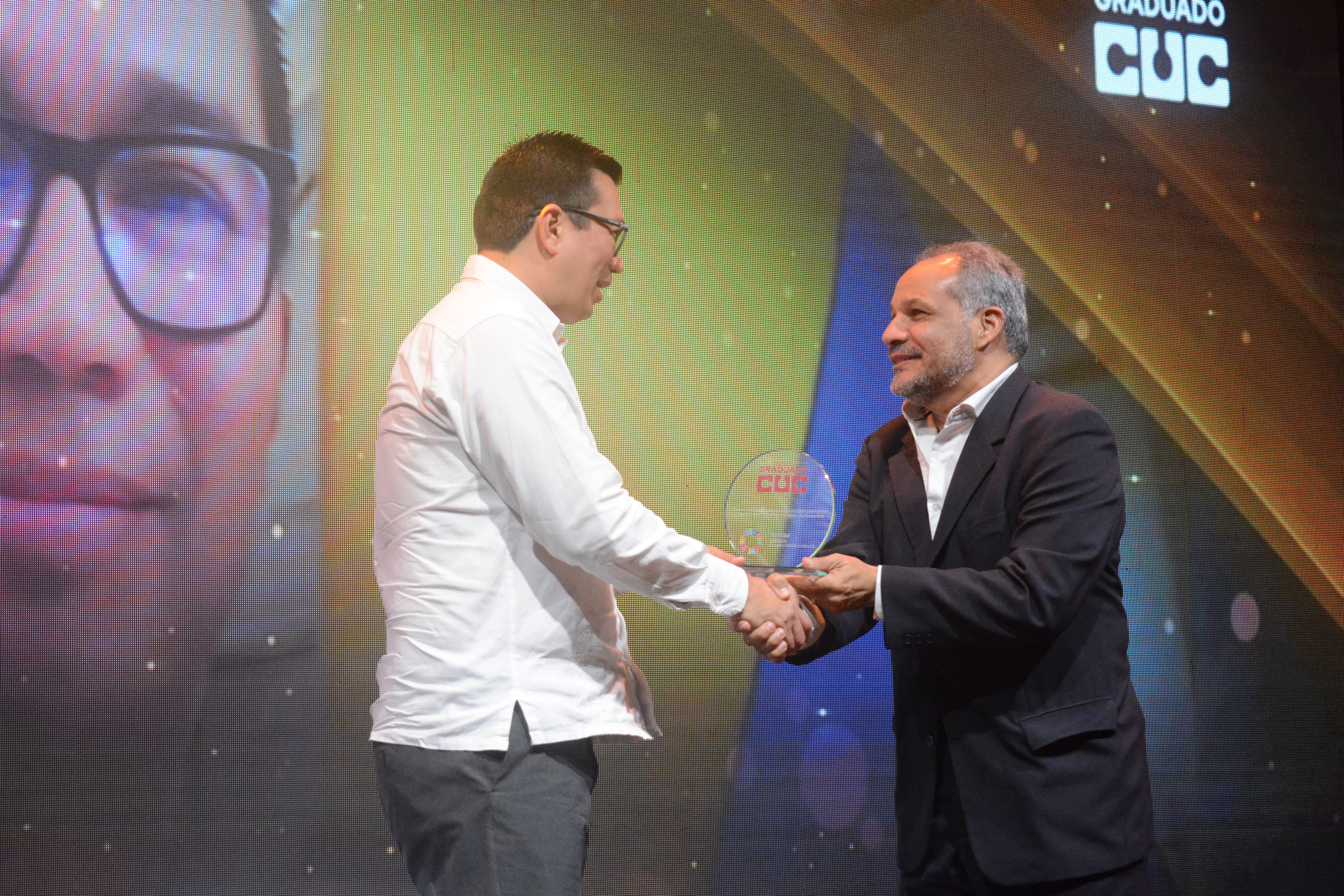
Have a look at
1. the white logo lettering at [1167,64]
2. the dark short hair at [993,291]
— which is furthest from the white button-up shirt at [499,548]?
the white logo lettering at [1167,64]

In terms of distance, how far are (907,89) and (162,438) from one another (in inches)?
103

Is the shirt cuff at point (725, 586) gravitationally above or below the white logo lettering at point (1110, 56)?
below

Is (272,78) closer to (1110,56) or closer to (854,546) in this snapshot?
(854,546)

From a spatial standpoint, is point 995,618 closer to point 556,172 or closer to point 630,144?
point 556,172

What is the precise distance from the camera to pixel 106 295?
10.2 feet

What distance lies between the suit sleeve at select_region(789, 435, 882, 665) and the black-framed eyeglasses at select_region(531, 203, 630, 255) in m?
0.70

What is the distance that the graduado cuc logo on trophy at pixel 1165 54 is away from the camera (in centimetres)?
362

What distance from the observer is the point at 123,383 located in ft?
10.2

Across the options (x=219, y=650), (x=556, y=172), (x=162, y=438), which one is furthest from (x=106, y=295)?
(x=556, y=172)

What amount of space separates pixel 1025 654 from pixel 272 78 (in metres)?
2.77

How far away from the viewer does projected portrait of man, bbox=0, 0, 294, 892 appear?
119 inches

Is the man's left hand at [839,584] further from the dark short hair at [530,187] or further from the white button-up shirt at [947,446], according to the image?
the dark short hair at [530,187]

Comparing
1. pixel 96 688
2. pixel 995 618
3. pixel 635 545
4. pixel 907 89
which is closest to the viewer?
pixel 635 545

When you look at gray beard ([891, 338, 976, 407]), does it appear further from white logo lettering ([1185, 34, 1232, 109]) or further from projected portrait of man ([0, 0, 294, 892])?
white logo lettering ([1185, 34, 1232, 109])
